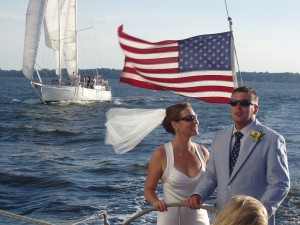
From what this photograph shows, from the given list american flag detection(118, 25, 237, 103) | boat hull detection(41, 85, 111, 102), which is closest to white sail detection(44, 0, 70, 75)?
boat hull detection(41, 85, 111, 102)

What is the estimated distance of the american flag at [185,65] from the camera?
267 inches

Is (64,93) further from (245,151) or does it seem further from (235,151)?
(245,151)

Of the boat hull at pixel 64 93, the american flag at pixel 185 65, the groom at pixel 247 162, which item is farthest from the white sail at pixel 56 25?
the groom at pixel 247 162

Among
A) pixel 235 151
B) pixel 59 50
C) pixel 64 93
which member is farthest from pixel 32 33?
pixel 235 151

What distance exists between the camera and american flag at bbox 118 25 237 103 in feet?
22.2

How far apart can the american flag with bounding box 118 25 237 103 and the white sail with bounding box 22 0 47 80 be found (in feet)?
179

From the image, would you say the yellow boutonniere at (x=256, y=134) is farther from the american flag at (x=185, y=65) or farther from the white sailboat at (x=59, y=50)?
the white sailboat at (x=59, y=50)

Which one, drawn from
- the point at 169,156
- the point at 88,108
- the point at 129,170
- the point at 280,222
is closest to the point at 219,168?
the point at 169,156

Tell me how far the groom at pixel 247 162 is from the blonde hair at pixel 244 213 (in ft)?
5.37

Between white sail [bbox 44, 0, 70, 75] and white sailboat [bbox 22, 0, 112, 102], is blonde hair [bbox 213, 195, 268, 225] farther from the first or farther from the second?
white sail [bbox 44, 0, 70, 75]

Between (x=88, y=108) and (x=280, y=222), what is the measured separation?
154 feet

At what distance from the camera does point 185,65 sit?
6941mm

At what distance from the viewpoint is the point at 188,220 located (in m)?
5.09

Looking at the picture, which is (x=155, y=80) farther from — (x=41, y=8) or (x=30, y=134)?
(x=41, y=8)
